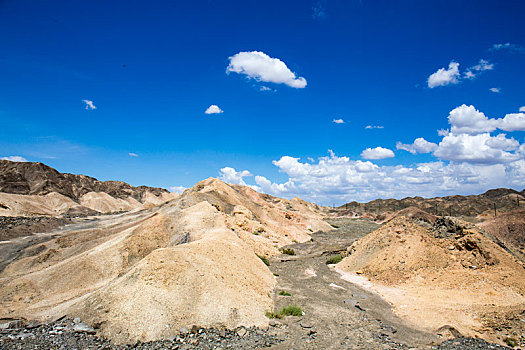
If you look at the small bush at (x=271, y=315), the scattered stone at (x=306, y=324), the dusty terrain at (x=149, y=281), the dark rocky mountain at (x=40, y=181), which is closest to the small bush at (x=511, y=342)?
the scattered stone at (x=306, y=324)

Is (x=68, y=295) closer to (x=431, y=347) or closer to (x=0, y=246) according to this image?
(x=431, y=347)

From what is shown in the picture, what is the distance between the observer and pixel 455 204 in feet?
422

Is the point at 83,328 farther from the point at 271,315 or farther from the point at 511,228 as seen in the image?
the point at 511,228

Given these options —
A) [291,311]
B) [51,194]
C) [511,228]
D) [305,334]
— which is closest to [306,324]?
[305,334]

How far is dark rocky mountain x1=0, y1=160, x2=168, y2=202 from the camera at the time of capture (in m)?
90.2

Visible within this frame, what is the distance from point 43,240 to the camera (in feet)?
116

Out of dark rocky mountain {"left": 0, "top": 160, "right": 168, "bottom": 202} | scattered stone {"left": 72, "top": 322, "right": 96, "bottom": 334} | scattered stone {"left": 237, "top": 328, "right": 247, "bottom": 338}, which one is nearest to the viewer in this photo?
scattered stone {"left": 72, "top": 322, "right": 96, "bottom": 334}

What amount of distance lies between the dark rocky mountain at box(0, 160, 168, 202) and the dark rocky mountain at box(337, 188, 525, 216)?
105 meters

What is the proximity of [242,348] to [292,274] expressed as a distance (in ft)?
43.3

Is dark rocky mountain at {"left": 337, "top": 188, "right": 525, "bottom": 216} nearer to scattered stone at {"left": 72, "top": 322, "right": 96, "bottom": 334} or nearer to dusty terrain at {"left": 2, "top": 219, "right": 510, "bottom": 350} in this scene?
dusty terrain at {"left": 2, "top": 219, "right": 510, "bottom": 350}

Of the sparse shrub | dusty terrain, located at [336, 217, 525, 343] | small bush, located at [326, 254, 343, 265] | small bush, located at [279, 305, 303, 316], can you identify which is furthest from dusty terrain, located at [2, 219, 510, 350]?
small bush, located at [326, 254, 343, 265]

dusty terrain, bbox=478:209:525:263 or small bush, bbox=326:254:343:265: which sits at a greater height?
dusty terrain, bbox=478:209:525:263

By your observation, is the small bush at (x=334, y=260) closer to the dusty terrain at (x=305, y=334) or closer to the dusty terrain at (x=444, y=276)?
the dusty terrain at (x=444, y=276)

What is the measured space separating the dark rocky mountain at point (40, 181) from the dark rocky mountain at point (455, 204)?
346ft
